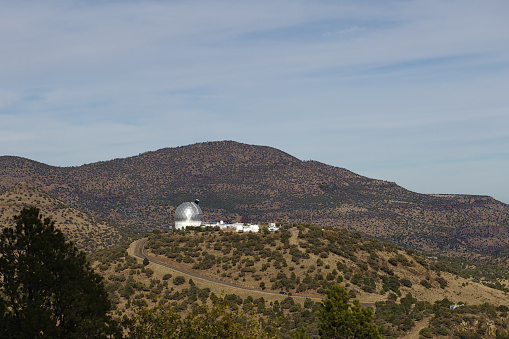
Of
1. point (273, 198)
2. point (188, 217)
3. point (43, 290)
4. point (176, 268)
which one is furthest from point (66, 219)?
point (43, 290)

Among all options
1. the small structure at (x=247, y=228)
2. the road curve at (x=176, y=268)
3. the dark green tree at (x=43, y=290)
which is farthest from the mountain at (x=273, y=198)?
the dark green tree at (x=43, y=290)

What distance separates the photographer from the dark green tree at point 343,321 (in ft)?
84.8

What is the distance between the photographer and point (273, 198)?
6555 inches

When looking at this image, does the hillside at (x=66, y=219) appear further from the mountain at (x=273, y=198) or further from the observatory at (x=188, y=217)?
the mountain at (x=273, y=198)

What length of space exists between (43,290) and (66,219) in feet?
291

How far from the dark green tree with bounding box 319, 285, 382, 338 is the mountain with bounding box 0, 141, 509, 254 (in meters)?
106

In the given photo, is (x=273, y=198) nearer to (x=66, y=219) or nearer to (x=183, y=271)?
(x=66, y=219)

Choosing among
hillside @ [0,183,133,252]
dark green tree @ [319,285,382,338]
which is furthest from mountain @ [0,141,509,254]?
dark green tree @ [319,285,382,338]

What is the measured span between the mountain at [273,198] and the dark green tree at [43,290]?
11397 centimetres

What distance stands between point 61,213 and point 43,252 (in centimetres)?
9123

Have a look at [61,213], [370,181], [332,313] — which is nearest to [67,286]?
[332,313]

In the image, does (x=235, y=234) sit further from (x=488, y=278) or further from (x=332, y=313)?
(x=332, y=313)

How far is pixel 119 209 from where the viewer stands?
156750 millimetres

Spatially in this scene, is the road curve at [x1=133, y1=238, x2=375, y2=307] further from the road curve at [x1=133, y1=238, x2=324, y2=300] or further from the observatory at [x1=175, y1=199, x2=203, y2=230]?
the observatory at [x1=175, y1=199, x2=203, y2=230]
